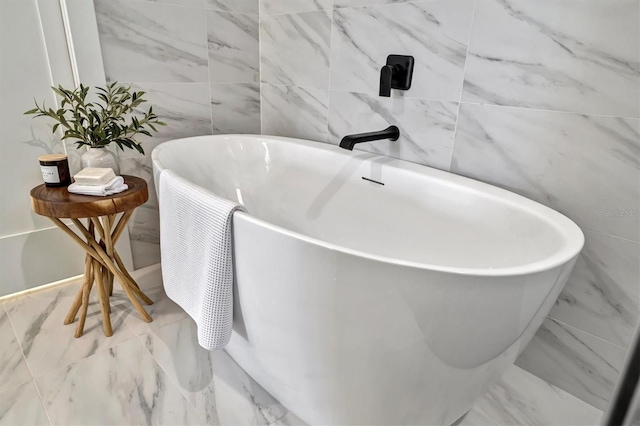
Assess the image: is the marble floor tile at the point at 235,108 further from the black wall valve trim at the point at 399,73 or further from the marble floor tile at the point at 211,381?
the marble floor tile at the point at 211,381

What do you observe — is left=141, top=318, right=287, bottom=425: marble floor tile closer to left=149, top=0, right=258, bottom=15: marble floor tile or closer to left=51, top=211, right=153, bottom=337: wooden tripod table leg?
left=51, top=211, right=153, bottom=337: wooden tripod table leg

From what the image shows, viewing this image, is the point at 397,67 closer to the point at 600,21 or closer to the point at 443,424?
the point at 600,21

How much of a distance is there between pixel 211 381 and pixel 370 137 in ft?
3.24

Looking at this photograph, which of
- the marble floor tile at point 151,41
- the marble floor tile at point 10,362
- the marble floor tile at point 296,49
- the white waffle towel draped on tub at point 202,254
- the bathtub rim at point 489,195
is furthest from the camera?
the marble floor tile at point 296,49

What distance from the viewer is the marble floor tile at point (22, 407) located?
113 centimetres

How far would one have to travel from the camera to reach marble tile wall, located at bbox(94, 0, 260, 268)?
1664 mm

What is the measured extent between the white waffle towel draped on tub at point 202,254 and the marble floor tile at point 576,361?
1.03 m

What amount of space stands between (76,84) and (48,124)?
0.66 ft

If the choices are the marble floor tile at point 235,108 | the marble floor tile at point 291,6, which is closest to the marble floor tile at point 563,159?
the marble floor tile at point 291,6

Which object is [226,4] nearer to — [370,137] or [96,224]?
[370,137]

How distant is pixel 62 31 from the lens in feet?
5.05

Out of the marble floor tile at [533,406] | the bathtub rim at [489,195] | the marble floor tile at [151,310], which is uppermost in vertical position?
the bathtub rim at [489,195]

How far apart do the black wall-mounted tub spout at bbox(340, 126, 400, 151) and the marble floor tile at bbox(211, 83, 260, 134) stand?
35.1 inches

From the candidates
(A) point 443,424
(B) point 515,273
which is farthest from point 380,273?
(A) point 443,424
